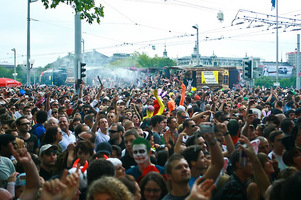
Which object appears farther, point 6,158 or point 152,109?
point 152,109

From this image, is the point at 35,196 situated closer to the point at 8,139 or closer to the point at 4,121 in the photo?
the point at 8,139

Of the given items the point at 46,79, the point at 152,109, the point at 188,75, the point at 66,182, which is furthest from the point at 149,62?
the point at 66,182

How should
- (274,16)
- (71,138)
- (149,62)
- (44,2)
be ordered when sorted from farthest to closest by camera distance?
(149,62) < (274,16) < (44,2) < (71,138)

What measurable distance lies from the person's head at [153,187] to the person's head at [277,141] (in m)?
2.44

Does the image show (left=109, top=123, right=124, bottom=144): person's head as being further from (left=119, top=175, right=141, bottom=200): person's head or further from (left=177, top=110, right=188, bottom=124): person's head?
(left=119, top=175, right=141, bottom=200): person's head

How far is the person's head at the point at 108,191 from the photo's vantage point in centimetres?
350

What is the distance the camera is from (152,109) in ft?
38.4

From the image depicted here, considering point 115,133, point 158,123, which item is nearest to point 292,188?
point 115,133

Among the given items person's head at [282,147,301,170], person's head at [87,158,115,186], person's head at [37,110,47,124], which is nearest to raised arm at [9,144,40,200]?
person's head at [87,158,115,186]

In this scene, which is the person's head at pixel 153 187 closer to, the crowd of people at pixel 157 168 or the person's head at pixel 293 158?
the crowd of people at pixel 157 168

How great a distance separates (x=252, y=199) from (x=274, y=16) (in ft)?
98.2

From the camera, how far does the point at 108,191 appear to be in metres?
3.51

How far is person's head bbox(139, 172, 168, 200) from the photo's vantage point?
15.6 ft

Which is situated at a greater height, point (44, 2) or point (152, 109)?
point (44, 2)
